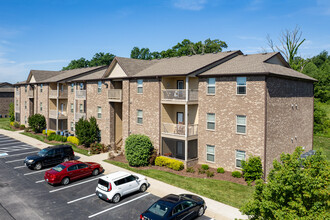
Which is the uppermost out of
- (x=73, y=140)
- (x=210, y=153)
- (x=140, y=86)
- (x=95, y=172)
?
(x=140, y=86)

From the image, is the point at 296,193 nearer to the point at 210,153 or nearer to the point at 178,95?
the point at 210,153

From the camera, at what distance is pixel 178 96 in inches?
965

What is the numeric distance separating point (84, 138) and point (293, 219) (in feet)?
91.5

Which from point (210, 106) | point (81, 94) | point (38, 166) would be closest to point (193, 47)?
point (81, 94)

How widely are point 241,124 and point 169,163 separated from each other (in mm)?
7559

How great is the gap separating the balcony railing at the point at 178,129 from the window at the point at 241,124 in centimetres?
408

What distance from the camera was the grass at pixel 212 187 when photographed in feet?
56.8

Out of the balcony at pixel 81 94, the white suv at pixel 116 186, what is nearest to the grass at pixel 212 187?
the white suv at pixel 116 186

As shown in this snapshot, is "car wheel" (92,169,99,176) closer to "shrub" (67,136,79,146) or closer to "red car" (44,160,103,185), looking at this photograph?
"red car" (44,160,103,185)

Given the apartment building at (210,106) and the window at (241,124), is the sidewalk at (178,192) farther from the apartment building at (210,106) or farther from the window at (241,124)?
the window at (241,124)

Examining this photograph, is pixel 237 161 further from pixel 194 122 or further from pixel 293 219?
pixel 293 219

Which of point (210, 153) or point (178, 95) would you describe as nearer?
point (210, 153)

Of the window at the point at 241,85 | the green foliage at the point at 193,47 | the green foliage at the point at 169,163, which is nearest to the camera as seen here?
the window at the point at 241,85

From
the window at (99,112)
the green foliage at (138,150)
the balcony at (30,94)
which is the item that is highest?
the balcony at (30,94)
